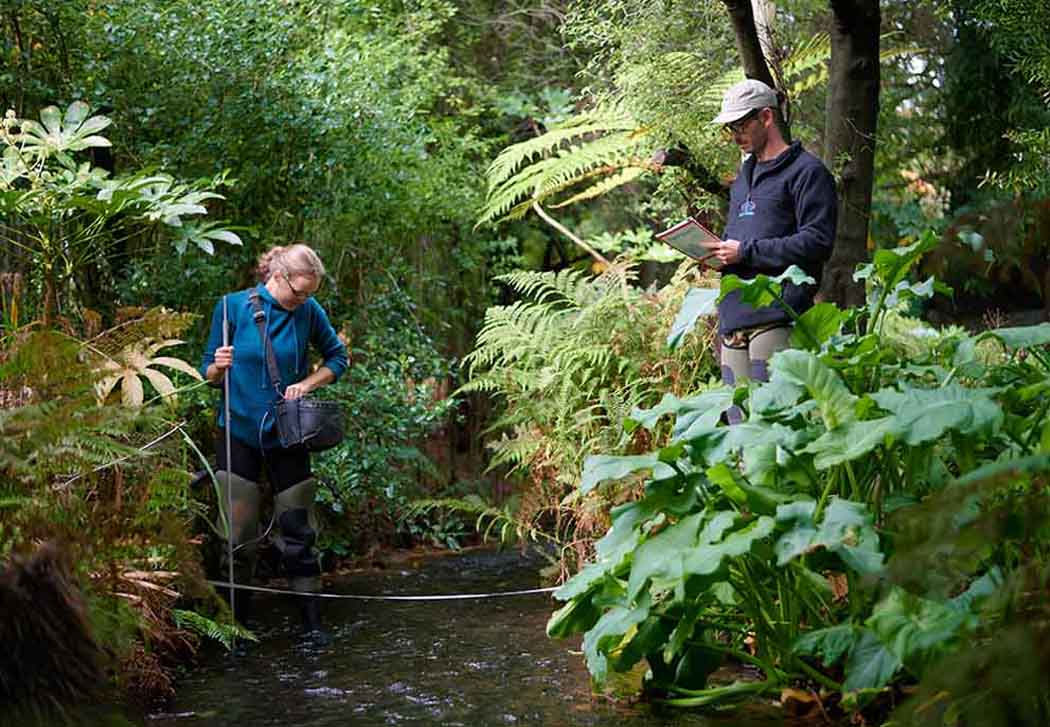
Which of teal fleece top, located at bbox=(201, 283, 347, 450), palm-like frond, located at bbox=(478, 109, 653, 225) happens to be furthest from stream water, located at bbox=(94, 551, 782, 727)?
palm-like frond, located at bbox=(478, 109, 653, 225)

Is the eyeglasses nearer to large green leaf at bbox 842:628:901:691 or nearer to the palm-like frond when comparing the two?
the palm-like frond

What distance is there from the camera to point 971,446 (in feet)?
12.2

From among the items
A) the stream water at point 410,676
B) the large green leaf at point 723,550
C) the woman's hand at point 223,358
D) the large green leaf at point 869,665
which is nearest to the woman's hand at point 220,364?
the woman's hand at point 223,358

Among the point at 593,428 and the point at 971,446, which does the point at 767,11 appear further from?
the point at 971,446

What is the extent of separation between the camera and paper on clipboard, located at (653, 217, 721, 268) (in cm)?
516

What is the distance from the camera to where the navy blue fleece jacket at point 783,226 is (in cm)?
508

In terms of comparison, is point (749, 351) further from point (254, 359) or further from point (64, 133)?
point (64, 133)

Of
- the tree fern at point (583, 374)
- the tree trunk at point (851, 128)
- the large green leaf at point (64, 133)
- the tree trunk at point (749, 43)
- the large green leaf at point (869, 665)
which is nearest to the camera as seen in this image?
the large green leaf at point (869, 665)

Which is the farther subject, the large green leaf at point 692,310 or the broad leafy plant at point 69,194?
the broad leafy plant at point 69,194

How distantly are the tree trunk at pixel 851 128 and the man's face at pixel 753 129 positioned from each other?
68 cm

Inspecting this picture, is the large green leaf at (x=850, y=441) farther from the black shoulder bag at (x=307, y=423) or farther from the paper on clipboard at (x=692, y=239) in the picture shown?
the black shoulder bag at (x=307, y=423)

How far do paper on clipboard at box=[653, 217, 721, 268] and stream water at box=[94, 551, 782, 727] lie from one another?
1697 millimetres

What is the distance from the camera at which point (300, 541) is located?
6.18 meters

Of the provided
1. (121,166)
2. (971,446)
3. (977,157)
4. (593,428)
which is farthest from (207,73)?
(977,157)
